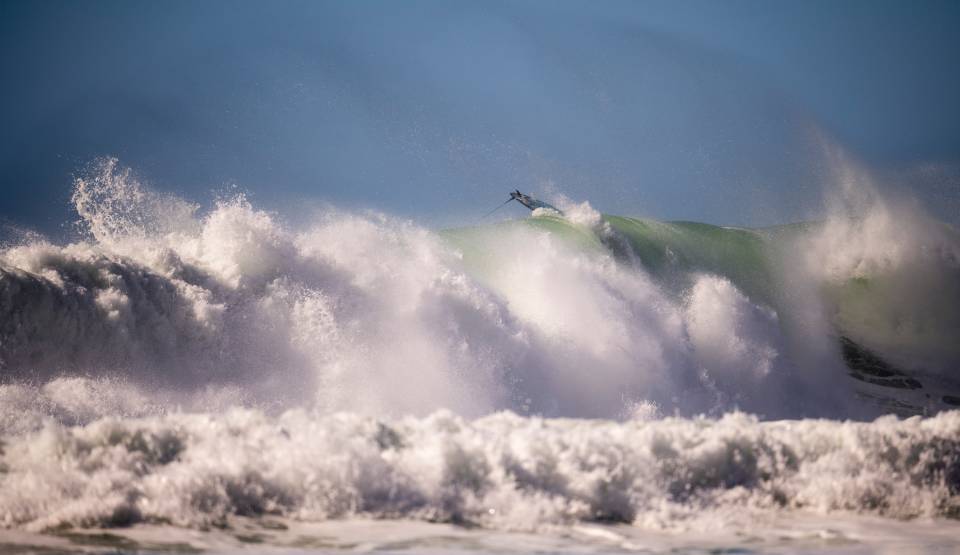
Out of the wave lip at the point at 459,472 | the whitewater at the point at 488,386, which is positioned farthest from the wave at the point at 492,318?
the wave lip at the point at 459,472

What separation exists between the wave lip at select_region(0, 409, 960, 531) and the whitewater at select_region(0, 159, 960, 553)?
1 centimetres

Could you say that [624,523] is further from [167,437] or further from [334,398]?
[334,398]

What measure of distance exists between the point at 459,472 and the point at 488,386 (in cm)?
752

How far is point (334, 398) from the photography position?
9.81 metres

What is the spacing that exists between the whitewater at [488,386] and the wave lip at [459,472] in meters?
0.01

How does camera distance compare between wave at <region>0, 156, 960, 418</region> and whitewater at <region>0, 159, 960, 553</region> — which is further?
wave at <region>0, 156, 960, 418</region>

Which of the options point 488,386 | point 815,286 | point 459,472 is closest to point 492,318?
point 488,386

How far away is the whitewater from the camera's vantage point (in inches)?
135

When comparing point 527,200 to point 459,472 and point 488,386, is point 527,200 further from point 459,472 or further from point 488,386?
point 459,472

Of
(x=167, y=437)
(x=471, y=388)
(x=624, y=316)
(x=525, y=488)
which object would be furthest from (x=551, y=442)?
(x=624, y=316)

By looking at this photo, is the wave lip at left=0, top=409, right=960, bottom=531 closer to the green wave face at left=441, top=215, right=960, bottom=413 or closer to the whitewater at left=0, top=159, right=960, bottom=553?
the whitewater at left=0, top=159, right=960, bottom=553

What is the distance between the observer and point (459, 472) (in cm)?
368

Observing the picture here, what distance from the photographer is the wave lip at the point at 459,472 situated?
341 cm

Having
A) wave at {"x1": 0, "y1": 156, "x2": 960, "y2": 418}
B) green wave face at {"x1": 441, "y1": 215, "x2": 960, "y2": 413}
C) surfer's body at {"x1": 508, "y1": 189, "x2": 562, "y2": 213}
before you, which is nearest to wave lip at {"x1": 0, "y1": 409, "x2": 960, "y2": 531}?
wave at {"x1": 0, "y1": 156, "x2": 960, "y2": 418}
